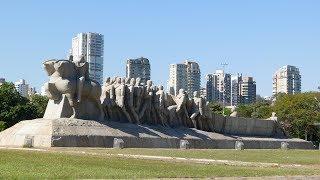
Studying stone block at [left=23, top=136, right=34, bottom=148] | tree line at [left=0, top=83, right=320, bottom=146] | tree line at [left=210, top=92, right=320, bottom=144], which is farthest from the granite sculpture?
tree line at [left=210, top=92, right=320, bottom=144]

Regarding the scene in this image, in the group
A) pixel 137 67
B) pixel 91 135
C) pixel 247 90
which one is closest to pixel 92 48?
pixel 137 67

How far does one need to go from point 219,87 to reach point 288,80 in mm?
20588

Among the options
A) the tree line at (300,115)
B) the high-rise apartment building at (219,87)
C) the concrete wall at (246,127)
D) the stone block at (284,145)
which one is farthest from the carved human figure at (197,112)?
the high-rise apartment building at (219,87)

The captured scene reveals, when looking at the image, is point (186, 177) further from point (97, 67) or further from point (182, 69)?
point (182, 69)

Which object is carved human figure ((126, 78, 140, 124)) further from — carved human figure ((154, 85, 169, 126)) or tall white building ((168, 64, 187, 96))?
A: tall white building ((168, 64, 187, 96))

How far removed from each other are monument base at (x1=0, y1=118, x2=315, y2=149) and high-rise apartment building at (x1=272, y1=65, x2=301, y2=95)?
5289 inches

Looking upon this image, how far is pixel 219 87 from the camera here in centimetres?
16925

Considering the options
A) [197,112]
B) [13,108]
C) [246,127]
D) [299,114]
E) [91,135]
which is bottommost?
[91,135]

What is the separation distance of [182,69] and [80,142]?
11901cm

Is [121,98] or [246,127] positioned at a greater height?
[121,98]

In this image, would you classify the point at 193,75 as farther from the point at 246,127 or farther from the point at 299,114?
the point at 246,127

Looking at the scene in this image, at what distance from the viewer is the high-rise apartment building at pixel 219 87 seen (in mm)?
164775

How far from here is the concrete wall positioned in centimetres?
5031

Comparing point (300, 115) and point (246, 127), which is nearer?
point (246, 127)
